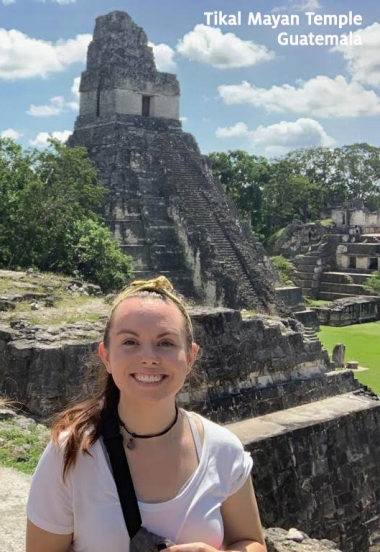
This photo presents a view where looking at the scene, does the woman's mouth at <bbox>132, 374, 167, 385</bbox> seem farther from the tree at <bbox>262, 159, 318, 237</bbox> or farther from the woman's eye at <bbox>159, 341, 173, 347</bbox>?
the tree at <bbox>262, 159, 318, 237</bbox>

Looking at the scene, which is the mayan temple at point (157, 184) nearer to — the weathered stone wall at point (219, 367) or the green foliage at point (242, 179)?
the weathered stone wall at point (219, 367)

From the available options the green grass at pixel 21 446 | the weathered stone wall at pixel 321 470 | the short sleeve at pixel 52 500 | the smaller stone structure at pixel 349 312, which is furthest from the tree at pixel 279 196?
the short sleeve at pixel 52 500

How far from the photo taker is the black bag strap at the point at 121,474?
2184 mm

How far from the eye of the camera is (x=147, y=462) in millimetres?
2324

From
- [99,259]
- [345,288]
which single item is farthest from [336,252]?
[99,259]

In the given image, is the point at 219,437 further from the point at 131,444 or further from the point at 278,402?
the point at 278,402

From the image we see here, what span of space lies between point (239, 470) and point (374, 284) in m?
30.4

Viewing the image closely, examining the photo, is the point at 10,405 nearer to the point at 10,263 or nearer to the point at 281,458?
the point at 281,458

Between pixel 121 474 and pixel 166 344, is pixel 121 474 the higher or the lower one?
the lower one

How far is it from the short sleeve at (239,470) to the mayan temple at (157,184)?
57.1 ft

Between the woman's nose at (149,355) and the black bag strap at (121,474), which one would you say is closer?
the black bag strap at (121,474)

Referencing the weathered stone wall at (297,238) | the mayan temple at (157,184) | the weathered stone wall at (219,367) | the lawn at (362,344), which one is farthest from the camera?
the weathered stone wall at (297,238)

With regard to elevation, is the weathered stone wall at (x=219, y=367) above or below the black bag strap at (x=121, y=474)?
below

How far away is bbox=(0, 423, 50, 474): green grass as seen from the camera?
489 cm
